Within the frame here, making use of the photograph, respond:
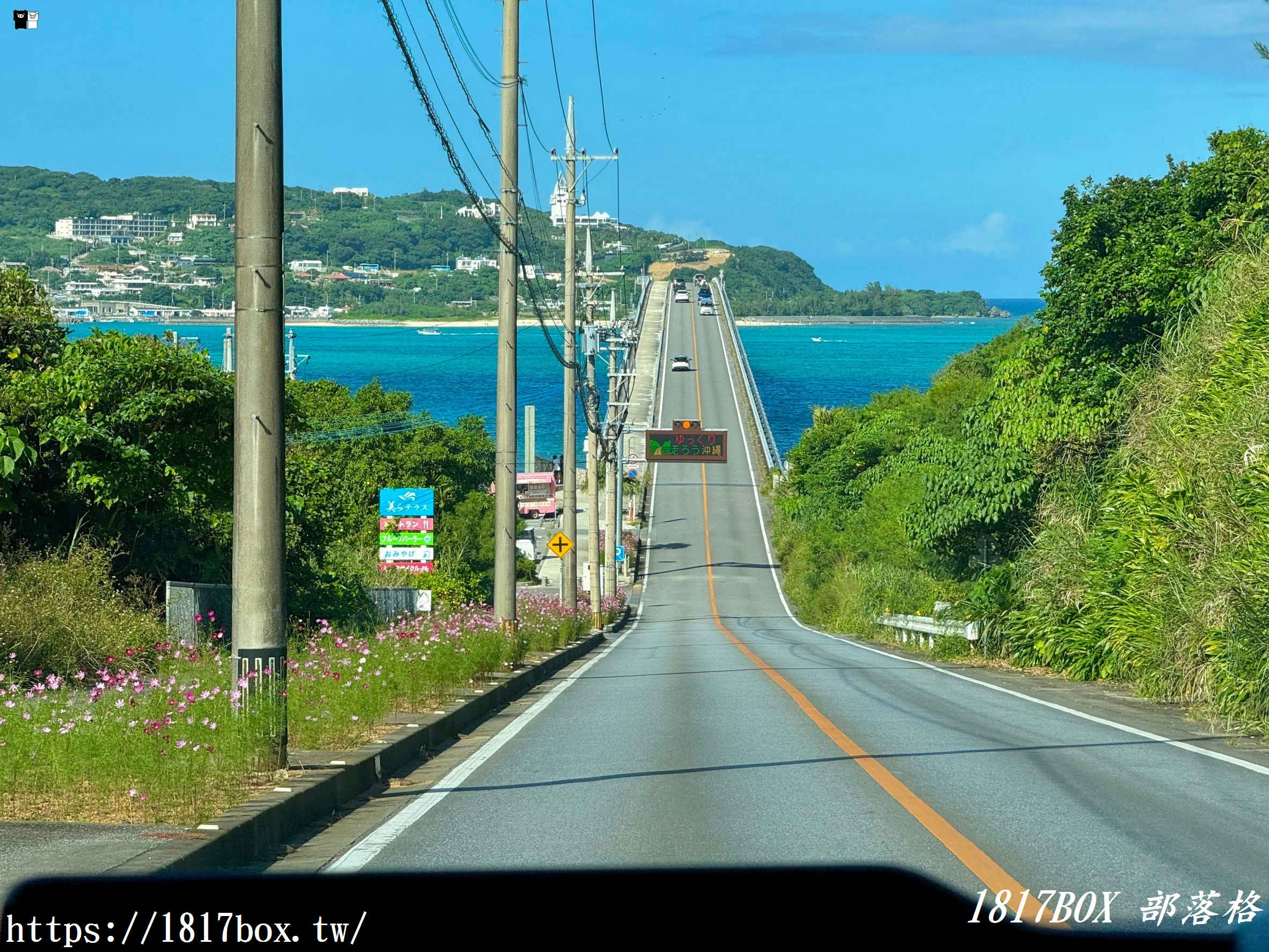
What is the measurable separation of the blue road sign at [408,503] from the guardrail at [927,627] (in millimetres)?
11744

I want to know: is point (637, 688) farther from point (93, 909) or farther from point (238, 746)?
point (93, 909)

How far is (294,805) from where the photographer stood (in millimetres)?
7777

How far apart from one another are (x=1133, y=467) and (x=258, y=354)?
47.3 ft

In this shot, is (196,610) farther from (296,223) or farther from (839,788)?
(296,223)

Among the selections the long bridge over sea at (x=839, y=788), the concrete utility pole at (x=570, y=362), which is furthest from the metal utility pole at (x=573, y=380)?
the long bridge over sea at (x=839, y=788)

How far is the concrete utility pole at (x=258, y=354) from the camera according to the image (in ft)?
28.8

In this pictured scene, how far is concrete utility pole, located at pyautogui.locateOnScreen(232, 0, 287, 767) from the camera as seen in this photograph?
8.77m

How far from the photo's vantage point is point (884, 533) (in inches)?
1916

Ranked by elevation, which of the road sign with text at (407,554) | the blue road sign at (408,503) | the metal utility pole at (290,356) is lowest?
the road sign with text at (407,554)

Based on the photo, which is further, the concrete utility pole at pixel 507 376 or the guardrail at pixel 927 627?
the guardrail at pixel 927 627

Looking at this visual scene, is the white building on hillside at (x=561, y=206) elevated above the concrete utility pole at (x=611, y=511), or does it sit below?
above

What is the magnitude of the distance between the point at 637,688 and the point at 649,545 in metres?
64.1

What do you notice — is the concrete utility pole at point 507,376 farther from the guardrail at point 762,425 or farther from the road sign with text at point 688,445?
the guardrail at point 762,425

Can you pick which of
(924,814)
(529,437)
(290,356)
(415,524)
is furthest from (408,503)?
(529,437)
